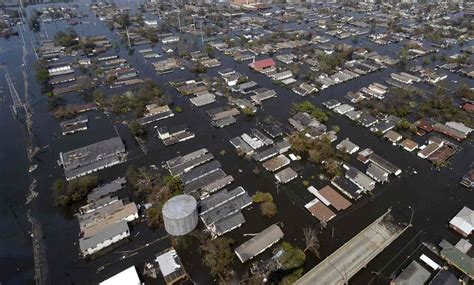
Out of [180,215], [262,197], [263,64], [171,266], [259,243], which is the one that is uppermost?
[263,64]

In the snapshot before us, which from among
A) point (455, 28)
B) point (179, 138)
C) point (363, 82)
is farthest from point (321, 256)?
point (455, 28)

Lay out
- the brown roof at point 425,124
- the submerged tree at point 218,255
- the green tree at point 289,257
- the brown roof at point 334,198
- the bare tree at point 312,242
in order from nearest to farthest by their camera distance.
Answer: the green tree at point 289,257 < the submerged tree at point 218,255 < the bare tree at point 312,242 < the brown roof at point 334,198 < the brown roof at point 425,124

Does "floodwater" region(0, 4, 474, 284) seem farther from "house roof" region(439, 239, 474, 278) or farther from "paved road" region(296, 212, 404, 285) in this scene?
"house roof" region(439, 239, 474, 278)

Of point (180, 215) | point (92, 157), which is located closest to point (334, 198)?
point (180, 215)

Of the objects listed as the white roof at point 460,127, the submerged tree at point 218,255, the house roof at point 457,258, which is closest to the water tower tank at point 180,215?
the submerged tree at point 218,255

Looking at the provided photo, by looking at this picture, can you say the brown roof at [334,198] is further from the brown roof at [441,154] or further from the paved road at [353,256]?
the brown roof at [441,154]

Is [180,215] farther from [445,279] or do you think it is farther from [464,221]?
[464,221]

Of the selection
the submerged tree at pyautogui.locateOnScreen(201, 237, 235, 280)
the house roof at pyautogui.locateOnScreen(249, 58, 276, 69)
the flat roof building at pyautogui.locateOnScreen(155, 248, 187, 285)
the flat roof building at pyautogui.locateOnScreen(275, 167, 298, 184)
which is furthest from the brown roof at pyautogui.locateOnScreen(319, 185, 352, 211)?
the house roof at pyautogui.locateOnScreen(249, 58, 276, 69)
